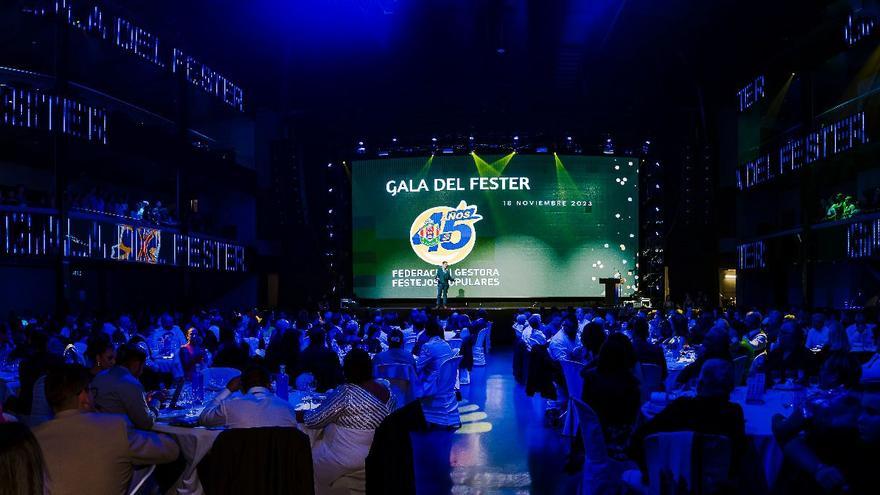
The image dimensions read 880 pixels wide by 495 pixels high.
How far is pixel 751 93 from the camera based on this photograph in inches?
855

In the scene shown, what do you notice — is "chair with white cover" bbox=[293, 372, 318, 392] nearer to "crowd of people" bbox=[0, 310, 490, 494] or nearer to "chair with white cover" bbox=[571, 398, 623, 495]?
"crowd of people" bbox=[0, 310, 490, 494]

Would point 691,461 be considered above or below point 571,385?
above

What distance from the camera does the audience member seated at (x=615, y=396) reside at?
5.53 m

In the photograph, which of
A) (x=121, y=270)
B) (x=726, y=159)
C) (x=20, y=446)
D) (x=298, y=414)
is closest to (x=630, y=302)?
(x=726, y=159)

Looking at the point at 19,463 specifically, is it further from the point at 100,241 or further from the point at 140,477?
the point at 100,241

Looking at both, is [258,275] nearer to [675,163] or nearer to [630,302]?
[630,302]

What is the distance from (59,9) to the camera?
48.9 ft

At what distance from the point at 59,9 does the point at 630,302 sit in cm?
1489

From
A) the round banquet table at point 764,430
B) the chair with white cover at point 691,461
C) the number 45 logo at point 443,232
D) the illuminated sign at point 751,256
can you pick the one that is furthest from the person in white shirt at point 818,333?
the number 45 logo at point 443,232

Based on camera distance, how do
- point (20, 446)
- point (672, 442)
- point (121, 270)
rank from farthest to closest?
1. point (121, 270)
2. point (672, 442)
3. point (20, 446)

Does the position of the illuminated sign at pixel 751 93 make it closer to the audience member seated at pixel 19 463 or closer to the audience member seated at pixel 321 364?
the audience member seated at pixel 321 364

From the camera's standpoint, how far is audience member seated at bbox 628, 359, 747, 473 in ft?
13.7

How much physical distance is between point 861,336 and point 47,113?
13737 millimetres

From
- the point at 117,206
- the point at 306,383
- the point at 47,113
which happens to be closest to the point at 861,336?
the point at 306,383
